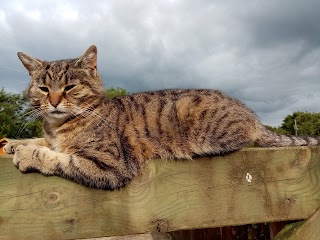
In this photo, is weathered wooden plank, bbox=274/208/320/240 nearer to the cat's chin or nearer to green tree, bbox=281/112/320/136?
the cat's chin

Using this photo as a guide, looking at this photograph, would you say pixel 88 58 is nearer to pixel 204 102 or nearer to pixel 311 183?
pixel 204 102

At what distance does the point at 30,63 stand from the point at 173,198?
1667 mm

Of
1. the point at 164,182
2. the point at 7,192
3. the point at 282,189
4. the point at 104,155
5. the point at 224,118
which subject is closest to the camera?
the point at 7,192

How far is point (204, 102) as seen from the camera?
3131 millimetres

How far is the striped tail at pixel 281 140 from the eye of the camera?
9.93ft

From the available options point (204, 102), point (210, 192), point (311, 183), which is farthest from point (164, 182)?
point (204, 102)

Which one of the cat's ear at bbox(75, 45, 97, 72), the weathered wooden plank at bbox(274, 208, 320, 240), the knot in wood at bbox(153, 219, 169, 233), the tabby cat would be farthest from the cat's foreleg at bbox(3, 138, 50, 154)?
the weathered wooden plank at bbox(274, 208, 320, 240)

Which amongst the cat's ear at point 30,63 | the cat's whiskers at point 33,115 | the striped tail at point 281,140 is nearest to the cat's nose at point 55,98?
the cat's whiskers at point 33,115

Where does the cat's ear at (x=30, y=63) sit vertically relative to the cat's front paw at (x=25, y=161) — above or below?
above

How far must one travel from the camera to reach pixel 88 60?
320cm

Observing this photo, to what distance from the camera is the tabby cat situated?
2531 mm

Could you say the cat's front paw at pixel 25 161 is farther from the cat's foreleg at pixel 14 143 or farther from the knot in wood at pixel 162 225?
the knot in wood at pixel 162 225

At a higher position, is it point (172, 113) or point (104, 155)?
point (172, 113)

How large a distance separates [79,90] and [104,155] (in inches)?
24.1
